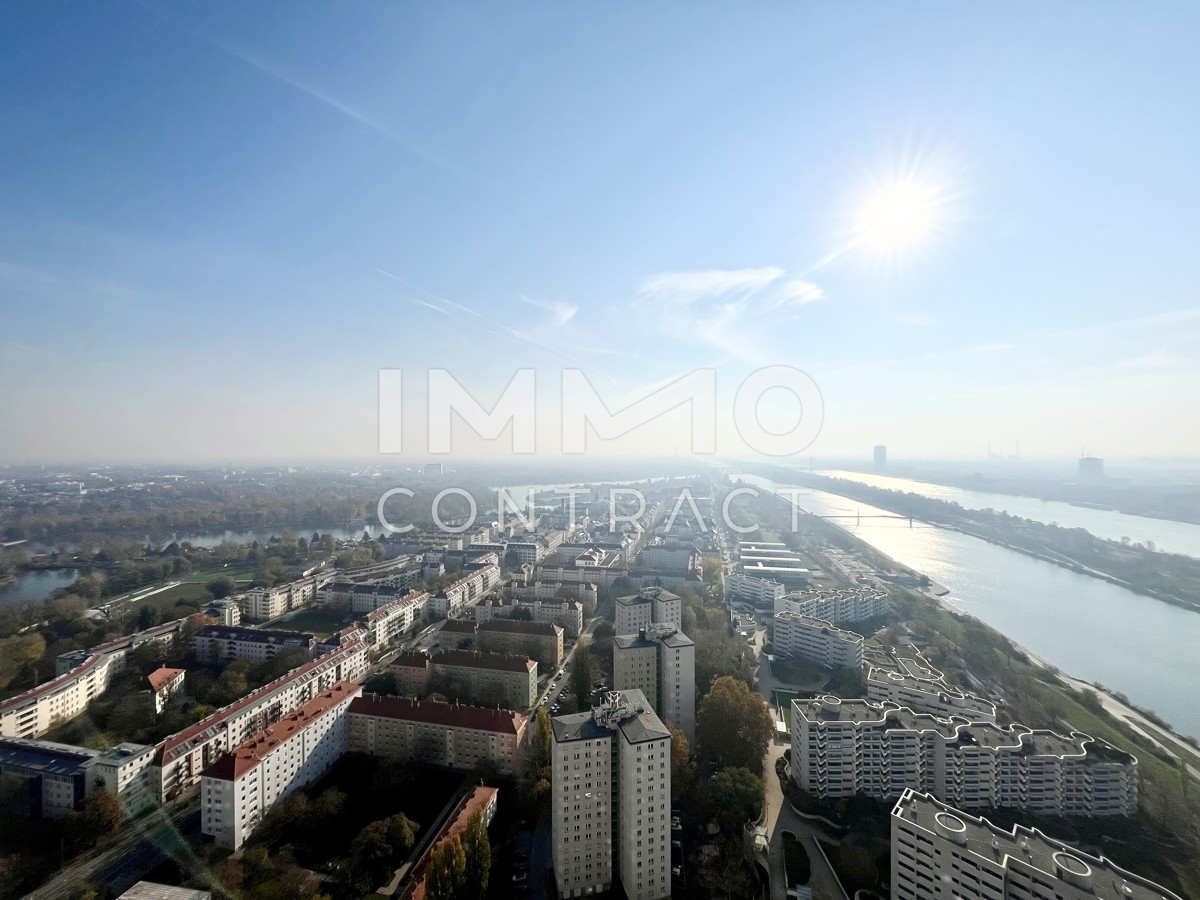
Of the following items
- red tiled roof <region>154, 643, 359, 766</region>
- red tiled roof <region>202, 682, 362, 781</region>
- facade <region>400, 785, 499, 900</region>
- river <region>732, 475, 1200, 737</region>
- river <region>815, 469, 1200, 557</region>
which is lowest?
river <region>732, 475, 1200, 737</region>

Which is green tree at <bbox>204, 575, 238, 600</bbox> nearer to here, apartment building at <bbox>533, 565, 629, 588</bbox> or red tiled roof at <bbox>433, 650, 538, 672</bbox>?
apartment building at <bbox>533, 565, 629, 588</bbox>

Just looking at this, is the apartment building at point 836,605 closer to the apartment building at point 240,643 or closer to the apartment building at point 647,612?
the apartment building at point 647,612

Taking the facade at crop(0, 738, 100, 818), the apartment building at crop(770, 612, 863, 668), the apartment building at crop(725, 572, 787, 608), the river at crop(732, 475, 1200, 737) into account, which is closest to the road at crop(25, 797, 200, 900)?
the facade at crop(0, 738, 100, 818)

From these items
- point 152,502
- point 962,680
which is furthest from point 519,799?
point 152,502

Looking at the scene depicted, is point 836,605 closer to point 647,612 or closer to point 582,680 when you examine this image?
point 647,612

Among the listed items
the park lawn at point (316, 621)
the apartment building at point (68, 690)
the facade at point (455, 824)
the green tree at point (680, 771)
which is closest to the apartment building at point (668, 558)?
the park lawn at point (316, 621)

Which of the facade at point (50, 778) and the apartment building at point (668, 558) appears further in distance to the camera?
the apartment building at point (668, 558)

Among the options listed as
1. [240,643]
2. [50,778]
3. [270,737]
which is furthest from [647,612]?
[50,778]
